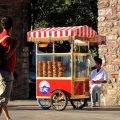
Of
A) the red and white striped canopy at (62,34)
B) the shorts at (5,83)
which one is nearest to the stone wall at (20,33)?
the red and white striped canopy at (62,34)

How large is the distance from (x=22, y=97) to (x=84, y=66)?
7.48 meters

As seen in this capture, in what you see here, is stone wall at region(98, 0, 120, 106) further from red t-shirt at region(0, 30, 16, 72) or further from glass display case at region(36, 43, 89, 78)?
red t-shirt at region(0, 30, 16, 72)

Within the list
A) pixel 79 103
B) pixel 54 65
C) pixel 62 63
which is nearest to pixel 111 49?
pixel 79 103

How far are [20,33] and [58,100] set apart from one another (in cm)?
864

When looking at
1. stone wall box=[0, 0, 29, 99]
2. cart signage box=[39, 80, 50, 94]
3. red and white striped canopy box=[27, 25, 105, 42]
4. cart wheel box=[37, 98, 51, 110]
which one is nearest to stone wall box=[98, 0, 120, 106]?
red and white striped canopy box=[27, 25, 105, 42]

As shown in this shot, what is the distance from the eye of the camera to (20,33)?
895 inches

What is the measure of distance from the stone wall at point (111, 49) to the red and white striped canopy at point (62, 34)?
2453 millimetres

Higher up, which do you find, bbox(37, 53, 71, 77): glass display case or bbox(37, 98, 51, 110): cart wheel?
bbox(37, 53, 71, 77): glass display case

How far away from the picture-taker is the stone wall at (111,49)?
17375 mm

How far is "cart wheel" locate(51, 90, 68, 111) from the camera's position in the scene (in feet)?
47.1

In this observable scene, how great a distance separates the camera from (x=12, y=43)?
9.74 m

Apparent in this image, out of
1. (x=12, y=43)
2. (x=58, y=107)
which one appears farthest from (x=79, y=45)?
(x=12, y=43)

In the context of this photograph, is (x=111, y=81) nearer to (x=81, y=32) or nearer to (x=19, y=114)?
(x=81, y=32)

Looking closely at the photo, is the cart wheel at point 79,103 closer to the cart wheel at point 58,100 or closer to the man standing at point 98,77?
the man standing at point 98,77
